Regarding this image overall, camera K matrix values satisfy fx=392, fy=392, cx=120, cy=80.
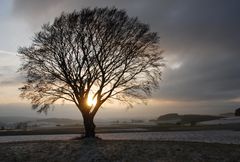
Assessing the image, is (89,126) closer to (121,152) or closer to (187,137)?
(187,137)

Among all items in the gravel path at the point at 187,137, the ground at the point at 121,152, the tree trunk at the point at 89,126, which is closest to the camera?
the ground at the point at 121,152

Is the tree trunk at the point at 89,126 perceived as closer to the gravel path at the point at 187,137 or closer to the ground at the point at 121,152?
the gravel path at the point at 187,137

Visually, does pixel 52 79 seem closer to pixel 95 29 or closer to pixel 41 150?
pixel 95 29

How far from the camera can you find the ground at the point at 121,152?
29.7 meters

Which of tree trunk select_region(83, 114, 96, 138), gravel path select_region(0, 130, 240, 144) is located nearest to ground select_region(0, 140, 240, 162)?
tree trunk select_region(83, 114, 96, 138)

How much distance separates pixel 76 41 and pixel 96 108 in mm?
8063

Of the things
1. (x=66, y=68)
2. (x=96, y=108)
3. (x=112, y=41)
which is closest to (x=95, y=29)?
(x=112, y=41)

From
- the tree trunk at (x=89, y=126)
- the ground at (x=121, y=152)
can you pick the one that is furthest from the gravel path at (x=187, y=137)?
the ground at (x=121, y=152)

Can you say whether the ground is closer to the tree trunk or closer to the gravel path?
the tree trunk

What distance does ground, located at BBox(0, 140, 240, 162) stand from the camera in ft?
97.3

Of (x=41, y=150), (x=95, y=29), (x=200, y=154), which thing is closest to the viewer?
(x=200, y=154)

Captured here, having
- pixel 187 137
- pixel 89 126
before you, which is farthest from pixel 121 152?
pixel 187 137

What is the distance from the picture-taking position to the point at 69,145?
1404 inches

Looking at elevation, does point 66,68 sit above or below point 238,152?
above
